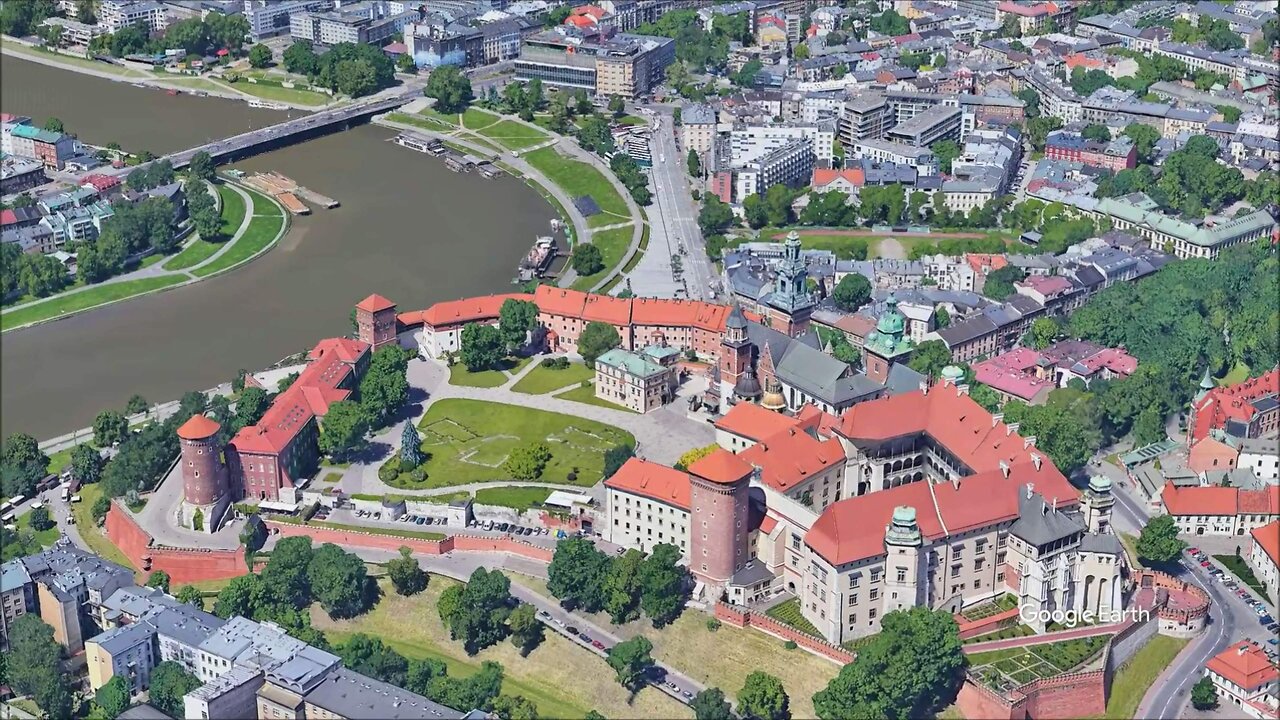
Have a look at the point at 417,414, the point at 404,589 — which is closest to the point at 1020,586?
the point at 404,589

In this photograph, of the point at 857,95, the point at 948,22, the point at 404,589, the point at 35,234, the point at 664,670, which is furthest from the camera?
the point at 948,22

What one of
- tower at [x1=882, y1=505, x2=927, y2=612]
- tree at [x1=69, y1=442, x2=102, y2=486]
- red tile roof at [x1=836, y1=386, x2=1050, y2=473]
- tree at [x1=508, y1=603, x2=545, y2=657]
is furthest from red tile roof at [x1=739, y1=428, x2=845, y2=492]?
tree at [x1=69, y1=442, x2=102, y2=486]

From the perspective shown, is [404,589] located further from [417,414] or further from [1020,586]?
[1020,586]

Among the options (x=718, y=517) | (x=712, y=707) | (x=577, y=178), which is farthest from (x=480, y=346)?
(x=577, y=178)

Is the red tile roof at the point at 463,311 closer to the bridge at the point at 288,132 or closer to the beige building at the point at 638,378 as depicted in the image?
the beige building at the point at 638,378

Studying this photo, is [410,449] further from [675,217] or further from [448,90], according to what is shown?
[448,90]

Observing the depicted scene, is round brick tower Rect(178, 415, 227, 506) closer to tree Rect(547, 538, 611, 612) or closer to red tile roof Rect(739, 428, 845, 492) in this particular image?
tree Rect(547, 538, 611, 612)
